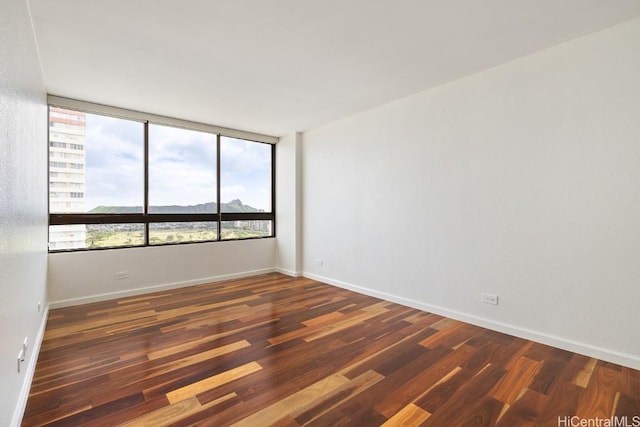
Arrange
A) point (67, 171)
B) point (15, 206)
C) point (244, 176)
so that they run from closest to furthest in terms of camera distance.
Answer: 1. point (15, 206)
2. point (67, 171)
3. point (244, 176)

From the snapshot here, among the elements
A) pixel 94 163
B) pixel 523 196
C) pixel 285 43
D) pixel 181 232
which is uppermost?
pixel 285 43

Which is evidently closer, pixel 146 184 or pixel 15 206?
pixel 15 206

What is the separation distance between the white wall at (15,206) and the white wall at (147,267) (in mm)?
1720

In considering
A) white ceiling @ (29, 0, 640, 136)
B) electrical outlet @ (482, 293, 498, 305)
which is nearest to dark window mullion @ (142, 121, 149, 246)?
white ceiling @ (29, 0, 640, 136)

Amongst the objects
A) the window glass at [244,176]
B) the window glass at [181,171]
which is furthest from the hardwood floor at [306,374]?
the window glass at [244,176]

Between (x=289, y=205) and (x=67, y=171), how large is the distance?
3.17 m

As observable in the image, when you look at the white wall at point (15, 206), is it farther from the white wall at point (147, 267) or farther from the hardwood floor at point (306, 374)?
the white wall at point (147, 267)

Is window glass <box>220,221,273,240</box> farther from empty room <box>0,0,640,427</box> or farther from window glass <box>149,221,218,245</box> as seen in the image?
empty room <box>0,0,640,427</box>

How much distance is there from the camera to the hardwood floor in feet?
6.12

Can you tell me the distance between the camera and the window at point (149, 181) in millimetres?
3998

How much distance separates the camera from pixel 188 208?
5.00m

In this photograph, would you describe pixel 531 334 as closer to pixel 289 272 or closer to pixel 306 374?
pixel 306 374

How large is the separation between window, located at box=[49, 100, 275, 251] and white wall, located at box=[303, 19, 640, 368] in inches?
90.6

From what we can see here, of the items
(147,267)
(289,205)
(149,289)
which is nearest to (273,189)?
(289,205)
